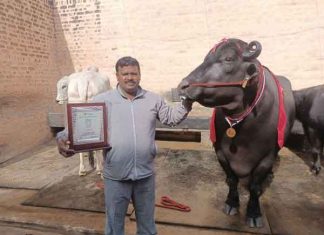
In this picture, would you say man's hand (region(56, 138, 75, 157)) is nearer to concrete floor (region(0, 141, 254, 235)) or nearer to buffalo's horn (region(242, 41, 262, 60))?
concrete floor (region(0, 141, 254, 235))

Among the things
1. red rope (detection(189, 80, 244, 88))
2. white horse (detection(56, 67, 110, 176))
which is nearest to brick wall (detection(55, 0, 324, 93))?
white horse (detection(56, 67, 110, 176))

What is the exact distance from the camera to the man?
89.7 inches

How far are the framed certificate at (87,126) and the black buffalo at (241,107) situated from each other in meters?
0.72

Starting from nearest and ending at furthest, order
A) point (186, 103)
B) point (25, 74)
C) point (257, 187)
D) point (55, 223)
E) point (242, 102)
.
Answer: point (186, 103) → point (242, 102) → point (257, 187) → point (55, 223) → point (25, 74)

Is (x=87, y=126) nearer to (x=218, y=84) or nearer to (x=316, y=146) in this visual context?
(x=218, y=84)

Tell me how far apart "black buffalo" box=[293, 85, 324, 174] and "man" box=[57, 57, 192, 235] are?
3.21m

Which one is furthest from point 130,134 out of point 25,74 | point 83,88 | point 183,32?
point 183,32

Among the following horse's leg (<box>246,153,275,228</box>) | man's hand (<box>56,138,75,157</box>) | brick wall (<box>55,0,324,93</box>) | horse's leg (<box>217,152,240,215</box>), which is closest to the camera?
man's hand (<box>56,138,75,157</box>)

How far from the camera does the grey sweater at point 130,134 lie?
228 cm

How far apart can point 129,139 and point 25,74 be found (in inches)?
A: 223

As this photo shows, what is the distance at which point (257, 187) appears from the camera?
3135mm

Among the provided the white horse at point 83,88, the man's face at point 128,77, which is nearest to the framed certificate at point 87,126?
the man's face at point 128,77

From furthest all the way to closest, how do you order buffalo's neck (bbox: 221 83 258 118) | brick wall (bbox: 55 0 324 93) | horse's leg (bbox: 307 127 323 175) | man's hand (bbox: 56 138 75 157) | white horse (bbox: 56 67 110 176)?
1. brick wall (bbox: 55 0 324 93)
2. horse's leg (bbox: 307 127 323 175)
3. white horse (bbox: 56 67 110 176)
4. buffalo's neck (bbox: 221 83 258 118)
5. man's hand (bbox: 56 138 75 157)

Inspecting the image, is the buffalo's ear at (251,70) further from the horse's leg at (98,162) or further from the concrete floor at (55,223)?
the horse's leg at (98,162)
